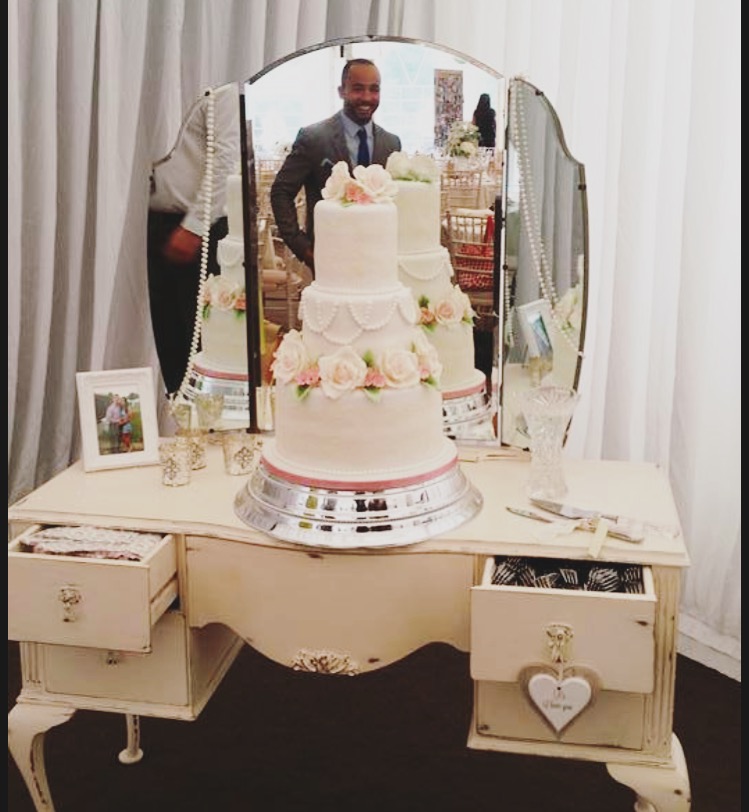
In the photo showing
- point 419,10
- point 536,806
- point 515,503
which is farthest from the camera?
point 419,10

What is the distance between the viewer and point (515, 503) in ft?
5.45

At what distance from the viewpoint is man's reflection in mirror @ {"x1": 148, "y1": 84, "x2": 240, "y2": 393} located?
6.09 ft

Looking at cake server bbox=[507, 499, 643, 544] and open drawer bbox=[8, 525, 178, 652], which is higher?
cake server bbox=[507, 499, 643, 544]

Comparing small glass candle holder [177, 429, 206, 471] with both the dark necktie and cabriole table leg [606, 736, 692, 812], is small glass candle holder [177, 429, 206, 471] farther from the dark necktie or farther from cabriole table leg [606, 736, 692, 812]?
cabriole table leg [606, 736, 692, 812]

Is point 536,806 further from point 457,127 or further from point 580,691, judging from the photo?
point 457,127

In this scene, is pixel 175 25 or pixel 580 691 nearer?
pixel 580 691

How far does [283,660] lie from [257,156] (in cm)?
81

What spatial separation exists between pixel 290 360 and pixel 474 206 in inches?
17.4

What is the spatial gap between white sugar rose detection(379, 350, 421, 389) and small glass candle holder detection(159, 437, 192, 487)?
41cm

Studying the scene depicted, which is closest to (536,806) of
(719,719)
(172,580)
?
(719,719)

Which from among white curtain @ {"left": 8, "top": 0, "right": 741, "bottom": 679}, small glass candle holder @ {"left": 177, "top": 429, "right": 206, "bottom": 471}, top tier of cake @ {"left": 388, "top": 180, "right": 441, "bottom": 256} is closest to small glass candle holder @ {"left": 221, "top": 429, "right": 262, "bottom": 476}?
small glass candle holder @ {"left": 177, "top": 429, "right": 206, "bottom": 471}

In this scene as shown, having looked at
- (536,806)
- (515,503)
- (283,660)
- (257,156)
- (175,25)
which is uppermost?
(175,25)

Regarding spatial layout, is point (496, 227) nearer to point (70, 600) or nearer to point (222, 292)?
point (222, 292)

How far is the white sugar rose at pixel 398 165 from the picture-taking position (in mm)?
1780
